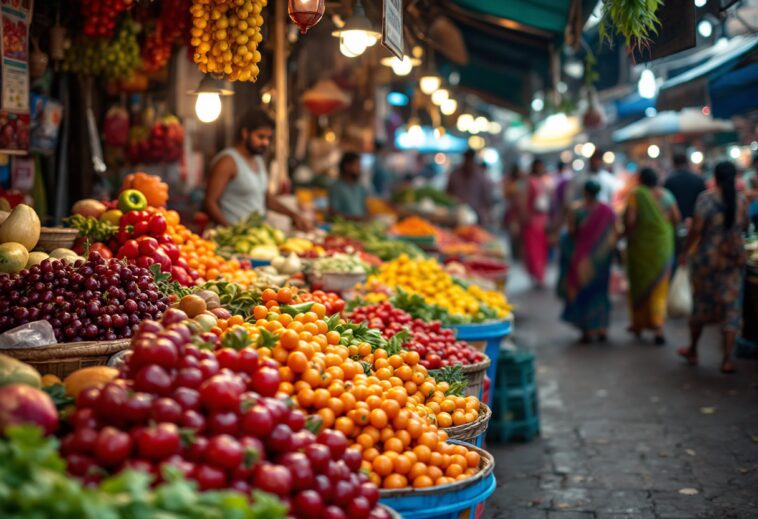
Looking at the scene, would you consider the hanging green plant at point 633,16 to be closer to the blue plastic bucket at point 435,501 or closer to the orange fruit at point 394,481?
the blue plastic bucket at point 435,501

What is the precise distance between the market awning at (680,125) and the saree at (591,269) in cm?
398

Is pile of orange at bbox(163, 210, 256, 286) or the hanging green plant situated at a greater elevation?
the hanging green plant

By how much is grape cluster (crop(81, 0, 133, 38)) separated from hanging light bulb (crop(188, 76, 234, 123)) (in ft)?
2.79

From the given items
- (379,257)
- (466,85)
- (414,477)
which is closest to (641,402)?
(379,257)

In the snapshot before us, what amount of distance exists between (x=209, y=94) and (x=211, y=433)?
13.8 feet

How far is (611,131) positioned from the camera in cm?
1664

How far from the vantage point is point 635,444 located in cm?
632

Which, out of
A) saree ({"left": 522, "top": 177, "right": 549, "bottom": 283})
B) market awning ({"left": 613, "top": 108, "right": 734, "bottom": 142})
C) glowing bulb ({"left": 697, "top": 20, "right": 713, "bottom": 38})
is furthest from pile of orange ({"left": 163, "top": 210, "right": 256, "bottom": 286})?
saree ({"left": 522, "top": 177, "right": 549, "bottom": 283})

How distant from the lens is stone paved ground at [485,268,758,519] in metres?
5.05

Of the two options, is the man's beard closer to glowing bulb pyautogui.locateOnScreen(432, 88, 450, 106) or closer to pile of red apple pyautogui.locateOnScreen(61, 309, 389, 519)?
pile of red apple pyautogui.locateOnScreen(61, 309, 389, 519)

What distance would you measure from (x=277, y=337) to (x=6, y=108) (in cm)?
344

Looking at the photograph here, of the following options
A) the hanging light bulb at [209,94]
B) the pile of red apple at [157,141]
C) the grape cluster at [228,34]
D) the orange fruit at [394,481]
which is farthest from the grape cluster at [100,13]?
the orange fruit at [394,481]

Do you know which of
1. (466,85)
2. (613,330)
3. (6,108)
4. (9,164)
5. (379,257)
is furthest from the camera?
(466,85)

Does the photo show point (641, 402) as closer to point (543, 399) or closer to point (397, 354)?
point (543, 399)
